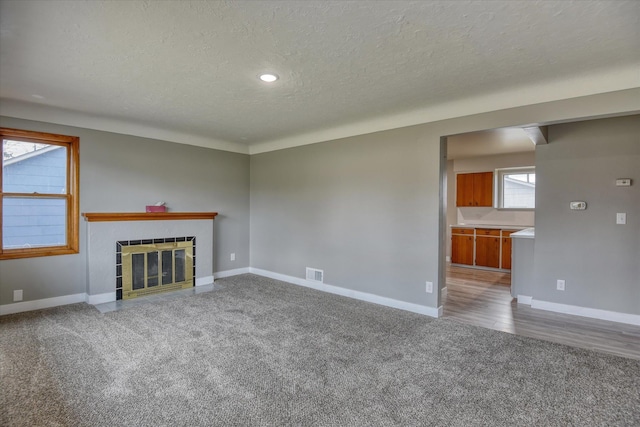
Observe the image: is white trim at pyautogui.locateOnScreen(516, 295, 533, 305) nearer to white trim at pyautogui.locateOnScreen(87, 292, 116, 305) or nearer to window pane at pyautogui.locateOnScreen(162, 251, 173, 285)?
window pane at pyautogui.locateOnScreen(162, 251, 173, 285)

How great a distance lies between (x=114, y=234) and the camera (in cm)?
434

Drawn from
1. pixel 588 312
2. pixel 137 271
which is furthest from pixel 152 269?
pixel 588 312

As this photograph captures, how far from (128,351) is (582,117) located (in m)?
4.39

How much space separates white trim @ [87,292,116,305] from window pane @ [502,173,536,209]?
7.35 m

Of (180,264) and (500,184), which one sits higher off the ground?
(500,184)

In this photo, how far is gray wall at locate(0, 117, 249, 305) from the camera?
3900 mm

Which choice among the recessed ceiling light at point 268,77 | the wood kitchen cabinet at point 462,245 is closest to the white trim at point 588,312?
the wood kitchen cabinet at point 462,245

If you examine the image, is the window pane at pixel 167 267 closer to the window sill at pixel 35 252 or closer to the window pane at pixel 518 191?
the window sill at pixel 35 252

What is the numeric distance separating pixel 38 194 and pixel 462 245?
714cm

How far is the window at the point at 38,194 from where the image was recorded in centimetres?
375

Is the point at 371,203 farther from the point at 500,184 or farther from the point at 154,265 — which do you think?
the point at 500,184

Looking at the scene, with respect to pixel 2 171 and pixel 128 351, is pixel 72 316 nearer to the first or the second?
pixel 128 351

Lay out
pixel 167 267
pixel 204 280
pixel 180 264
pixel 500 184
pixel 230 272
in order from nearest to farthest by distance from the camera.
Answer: pixel 167 267 < pixel 180 264 < pixel 204 280 < pixel 230 272 < pixel 500 184

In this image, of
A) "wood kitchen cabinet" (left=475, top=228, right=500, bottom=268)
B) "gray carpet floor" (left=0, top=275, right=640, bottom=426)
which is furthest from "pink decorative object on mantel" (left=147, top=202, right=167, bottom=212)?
"wood kitchen cabinet" (left=475, top=228, right=500, bottom=268)
